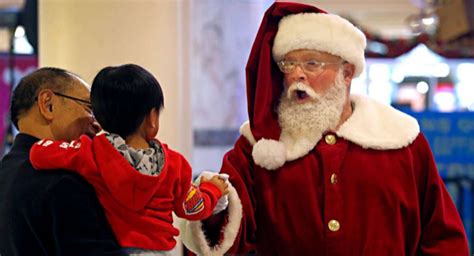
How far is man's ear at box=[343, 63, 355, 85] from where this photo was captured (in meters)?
2.11

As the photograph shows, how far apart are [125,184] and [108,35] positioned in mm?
1854

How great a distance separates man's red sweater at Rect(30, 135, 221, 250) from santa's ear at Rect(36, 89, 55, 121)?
3.5 inches

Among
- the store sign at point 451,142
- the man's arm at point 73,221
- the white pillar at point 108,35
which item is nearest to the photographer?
the man's arm at point 73,221

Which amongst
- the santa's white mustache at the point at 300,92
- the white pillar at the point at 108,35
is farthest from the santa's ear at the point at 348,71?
the white pillar at the point at 108,35

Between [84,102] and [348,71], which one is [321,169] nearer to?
[348,71]

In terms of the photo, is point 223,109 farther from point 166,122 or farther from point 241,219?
point 241,219

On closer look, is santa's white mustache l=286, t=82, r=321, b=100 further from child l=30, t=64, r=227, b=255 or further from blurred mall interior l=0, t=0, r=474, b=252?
child l=30, t=64, r=227, b=255

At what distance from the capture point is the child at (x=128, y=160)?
1.44m

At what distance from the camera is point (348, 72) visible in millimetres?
2119

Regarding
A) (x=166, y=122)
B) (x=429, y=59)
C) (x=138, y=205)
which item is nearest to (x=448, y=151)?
(x=166, y=122)

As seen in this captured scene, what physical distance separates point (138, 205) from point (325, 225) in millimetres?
723

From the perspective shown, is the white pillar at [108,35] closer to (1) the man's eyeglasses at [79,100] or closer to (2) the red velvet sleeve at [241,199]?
(2) the red velvet sleeve at [241,199]

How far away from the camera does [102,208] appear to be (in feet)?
4.81

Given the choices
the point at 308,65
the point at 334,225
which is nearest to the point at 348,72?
the point at 308,65
